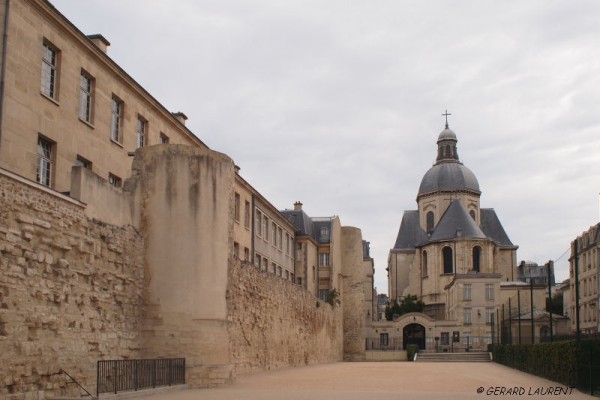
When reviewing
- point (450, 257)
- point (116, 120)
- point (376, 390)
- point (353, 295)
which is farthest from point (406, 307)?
point (376, 390)

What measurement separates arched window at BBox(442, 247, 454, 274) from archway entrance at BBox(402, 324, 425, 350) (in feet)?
54.4

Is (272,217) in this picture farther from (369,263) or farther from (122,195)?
(369,263)

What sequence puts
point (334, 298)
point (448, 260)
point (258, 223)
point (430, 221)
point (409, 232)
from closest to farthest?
point (258, 223), point (334, 298), point (448, 260), point (430, 221), point (409, 232)

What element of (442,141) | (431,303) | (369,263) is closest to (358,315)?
(431,303)

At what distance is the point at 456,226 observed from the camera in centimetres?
9256

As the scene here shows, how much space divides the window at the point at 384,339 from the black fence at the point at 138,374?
186 feet

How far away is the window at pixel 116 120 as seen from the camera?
26.6 metres

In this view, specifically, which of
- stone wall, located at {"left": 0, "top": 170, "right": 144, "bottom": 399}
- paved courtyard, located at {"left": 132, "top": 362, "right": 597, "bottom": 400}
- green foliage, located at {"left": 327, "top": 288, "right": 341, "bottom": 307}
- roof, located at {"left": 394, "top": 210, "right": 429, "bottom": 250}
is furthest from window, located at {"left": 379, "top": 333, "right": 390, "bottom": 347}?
stone wall, located at {"left": 0, "top": 170, "right": 144, "bottom": 399}

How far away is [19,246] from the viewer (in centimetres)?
1477

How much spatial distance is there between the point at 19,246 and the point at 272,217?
3654 centimetres

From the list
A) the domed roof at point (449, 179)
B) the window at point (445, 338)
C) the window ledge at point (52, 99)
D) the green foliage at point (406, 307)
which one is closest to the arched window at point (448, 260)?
the green foliage at point (406, 307)

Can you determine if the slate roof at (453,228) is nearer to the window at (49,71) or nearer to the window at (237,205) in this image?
the window at (237,205)

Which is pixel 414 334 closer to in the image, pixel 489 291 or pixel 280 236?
pixel 489 291

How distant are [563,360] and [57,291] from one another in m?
14.3
